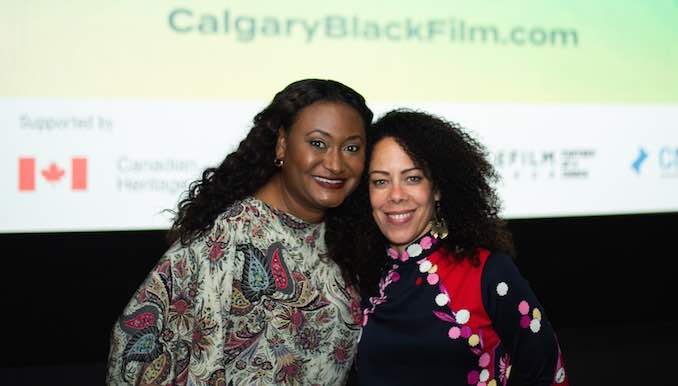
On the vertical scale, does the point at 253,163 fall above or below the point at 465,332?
above

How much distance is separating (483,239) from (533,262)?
6.62ft

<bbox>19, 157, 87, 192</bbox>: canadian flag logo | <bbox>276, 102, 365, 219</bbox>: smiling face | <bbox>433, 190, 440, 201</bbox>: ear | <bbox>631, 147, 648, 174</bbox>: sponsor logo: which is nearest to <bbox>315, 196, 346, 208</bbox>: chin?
<bbox>276, 102, 365, 219</bbox>: smiling face

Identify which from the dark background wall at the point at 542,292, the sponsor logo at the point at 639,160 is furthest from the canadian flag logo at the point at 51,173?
the sponsor logo at the point at 639,160

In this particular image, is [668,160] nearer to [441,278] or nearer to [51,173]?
[441,278]

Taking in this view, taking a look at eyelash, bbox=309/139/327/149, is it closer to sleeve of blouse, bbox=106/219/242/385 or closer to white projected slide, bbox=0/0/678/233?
sleeve of blouse, bbox=106/219/242/385

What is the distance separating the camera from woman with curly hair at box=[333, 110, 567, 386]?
158 cm

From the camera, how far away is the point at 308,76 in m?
2.82

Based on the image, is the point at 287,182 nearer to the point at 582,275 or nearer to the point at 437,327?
the point at 437,327

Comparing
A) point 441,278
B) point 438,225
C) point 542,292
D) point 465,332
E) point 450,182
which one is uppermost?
point 450,182

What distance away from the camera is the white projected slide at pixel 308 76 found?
254 cm

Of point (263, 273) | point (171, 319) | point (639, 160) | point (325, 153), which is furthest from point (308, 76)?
point (639, 160)

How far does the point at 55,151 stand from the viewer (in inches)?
101

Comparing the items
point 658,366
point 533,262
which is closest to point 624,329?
point 658,366

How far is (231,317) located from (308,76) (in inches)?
57.9
